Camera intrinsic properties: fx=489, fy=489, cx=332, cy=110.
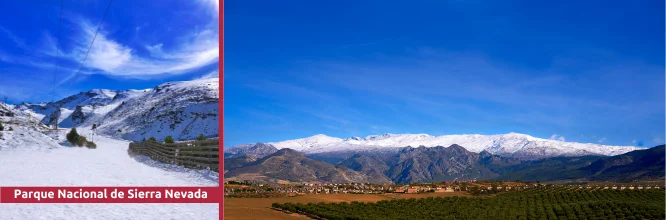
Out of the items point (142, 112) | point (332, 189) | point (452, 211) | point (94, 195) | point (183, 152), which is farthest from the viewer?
point (332, 189)

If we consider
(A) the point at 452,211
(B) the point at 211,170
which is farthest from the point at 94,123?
(A) the point at 452,211

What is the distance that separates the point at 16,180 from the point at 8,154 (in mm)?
338

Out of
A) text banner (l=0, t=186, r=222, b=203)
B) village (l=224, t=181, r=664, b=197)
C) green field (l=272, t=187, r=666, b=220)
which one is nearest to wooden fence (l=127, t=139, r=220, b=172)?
text banner (l=0, t=186, r=222, b=203)

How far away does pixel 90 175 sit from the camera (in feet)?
20.3

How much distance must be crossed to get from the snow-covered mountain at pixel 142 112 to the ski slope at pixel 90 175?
0.20 m

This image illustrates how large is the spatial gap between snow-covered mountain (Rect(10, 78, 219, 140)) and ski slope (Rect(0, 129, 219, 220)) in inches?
7.7

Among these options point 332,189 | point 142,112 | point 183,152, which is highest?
point 142,112

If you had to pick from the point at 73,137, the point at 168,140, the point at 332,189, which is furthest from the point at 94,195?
the point at 332,189

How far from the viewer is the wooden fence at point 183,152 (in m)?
6.34

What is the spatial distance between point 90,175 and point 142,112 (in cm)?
100

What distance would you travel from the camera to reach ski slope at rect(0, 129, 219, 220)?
6.03 metres

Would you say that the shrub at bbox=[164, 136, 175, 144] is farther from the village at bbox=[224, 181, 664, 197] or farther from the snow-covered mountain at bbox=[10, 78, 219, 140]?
the village at bbox=[224, 181, 664, 197]

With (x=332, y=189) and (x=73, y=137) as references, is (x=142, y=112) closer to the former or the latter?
(x=73, y=137)

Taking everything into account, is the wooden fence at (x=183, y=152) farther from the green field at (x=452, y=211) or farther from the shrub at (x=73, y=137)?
the green field at (x=452, y=211)
